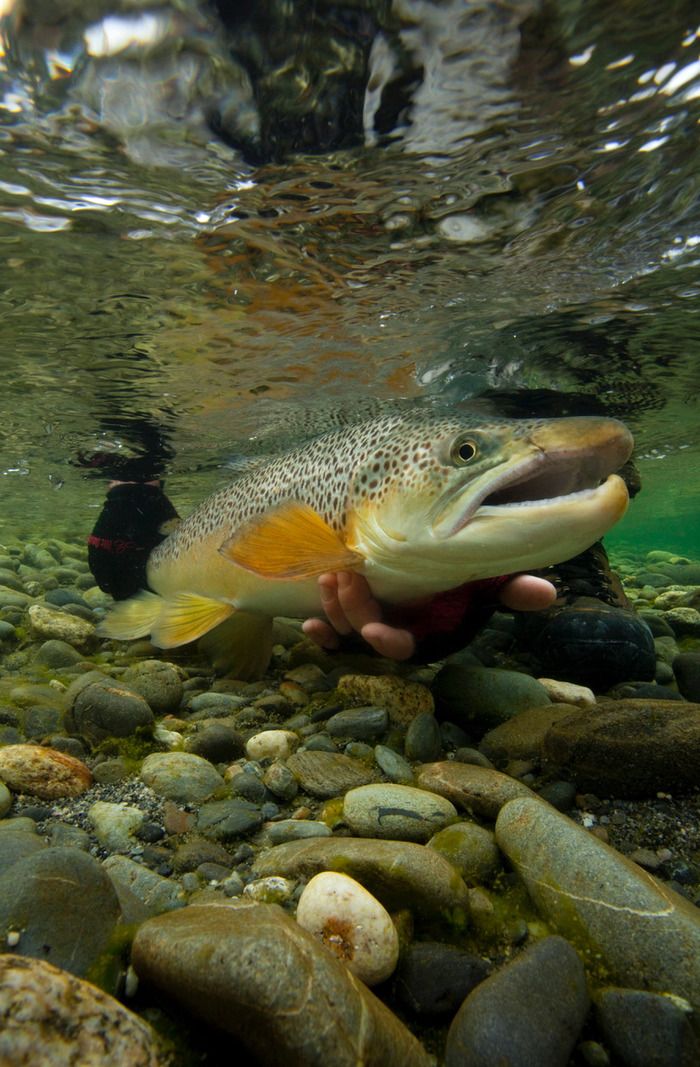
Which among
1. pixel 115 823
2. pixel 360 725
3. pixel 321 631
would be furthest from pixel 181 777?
pixel 321 631

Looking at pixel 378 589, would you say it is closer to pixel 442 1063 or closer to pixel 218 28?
pixel 442 1063

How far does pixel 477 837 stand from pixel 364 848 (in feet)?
1.70

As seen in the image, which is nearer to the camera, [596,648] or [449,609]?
[449,609]

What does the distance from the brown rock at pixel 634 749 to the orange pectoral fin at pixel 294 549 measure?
151 centimetres

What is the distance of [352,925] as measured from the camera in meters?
1.77

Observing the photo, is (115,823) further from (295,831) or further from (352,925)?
(352,925)

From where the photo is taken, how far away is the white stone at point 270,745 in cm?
316

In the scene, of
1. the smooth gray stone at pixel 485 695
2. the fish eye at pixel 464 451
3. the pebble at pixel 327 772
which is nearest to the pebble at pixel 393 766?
the pebble at pixel 327 772

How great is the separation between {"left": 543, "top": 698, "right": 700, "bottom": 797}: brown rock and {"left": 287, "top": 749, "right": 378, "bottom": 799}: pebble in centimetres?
100

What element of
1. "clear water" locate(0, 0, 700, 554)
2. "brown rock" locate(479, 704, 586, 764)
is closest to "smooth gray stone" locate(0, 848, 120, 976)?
"brown rock" locate(479, 704, 586, 764)

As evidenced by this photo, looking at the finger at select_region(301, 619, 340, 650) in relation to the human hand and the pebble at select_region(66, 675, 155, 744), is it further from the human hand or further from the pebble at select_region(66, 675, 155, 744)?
the pebble at select_region(66, 675, 155, 744)

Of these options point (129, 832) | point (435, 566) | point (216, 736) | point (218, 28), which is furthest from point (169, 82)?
point (129, 832)

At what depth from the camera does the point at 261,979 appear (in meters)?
1.40

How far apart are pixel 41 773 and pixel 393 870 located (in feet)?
5.80
